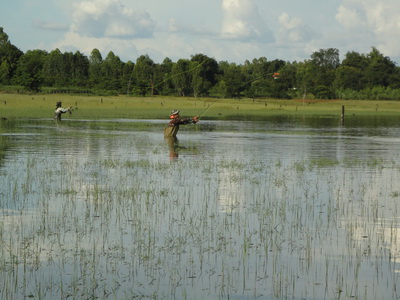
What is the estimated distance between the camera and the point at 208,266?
11.6 m

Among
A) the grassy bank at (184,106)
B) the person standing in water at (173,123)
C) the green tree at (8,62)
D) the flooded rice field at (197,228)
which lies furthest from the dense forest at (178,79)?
the flooded rice field at (197,228)

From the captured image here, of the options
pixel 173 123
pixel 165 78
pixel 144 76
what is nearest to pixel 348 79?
pixel 165 78

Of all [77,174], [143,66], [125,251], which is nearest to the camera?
[125,251]

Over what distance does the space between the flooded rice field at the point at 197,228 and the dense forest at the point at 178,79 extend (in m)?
97.4

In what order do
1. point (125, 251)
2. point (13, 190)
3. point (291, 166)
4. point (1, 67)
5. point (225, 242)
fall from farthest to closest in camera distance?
point (1, 67) < point (291, 166) < point (13, 190) < point (225, 242) < point (125, 251)

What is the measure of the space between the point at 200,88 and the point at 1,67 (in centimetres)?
4356

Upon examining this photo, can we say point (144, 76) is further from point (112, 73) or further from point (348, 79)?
point (348, 79)

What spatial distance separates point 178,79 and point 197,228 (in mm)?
134274

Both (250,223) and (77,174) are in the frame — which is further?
(77,174)

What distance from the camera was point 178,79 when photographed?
147500mm

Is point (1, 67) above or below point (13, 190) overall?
above

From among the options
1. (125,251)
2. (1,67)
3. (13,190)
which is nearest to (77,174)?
(13,190)

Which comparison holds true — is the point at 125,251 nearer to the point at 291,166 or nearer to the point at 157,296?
the point at 157,296

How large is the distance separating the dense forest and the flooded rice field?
319 ft
